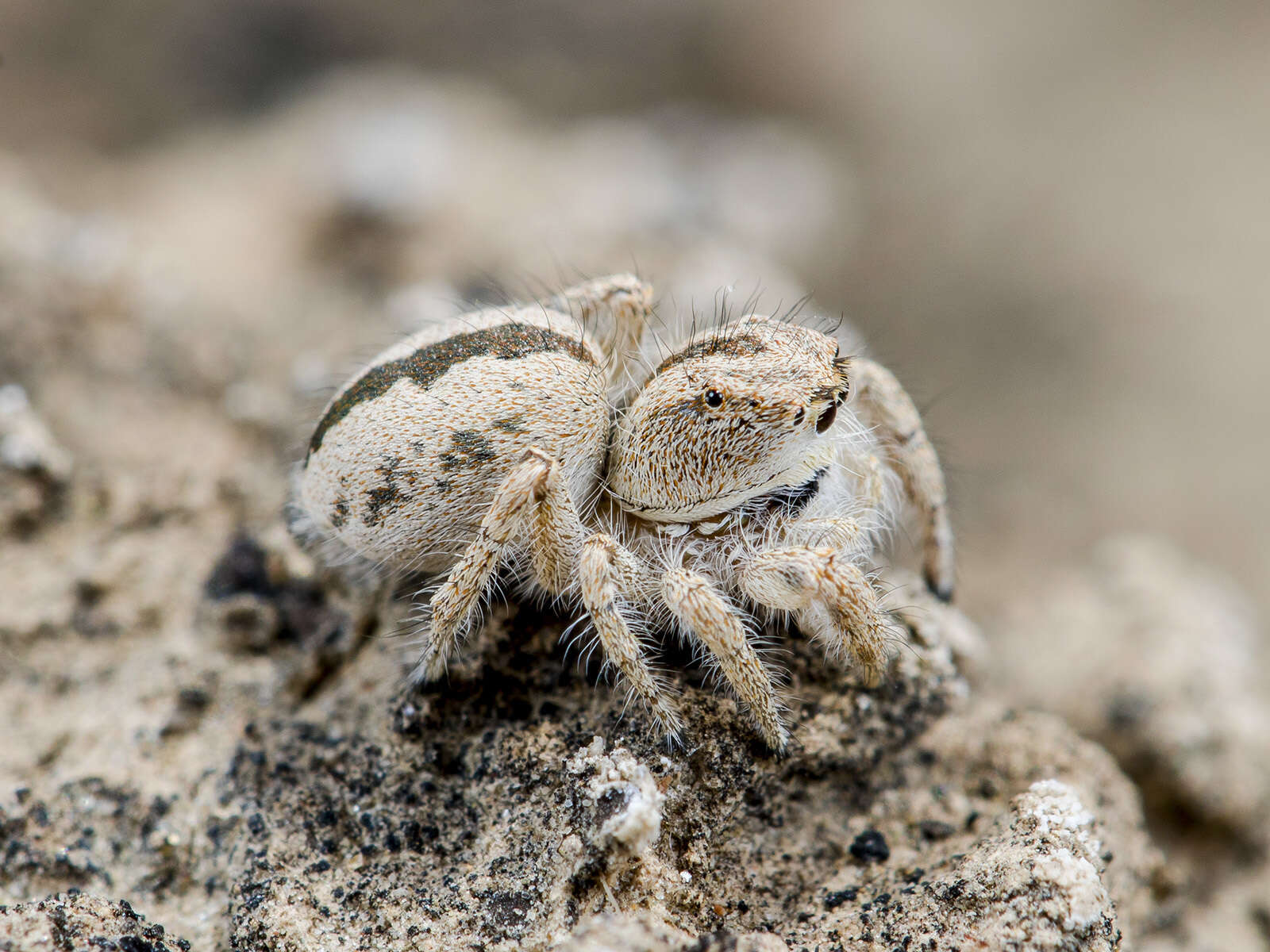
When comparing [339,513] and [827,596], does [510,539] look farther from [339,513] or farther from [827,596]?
[827,596]

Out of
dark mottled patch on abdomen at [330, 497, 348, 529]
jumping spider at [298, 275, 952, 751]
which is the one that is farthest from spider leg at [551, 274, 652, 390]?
dark mottled patch on abdomen at [330, 497, 348, 529]

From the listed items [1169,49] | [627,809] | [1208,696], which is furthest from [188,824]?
[1169,49]

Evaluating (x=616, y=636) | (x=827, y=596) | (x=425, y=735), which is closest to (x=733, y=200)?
(x=827, y=596)

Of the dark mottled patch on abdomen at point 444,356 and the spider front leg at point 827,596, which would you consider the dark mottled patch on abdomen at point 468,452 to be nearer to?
the dark mottled patch on abdomen at point 444,356

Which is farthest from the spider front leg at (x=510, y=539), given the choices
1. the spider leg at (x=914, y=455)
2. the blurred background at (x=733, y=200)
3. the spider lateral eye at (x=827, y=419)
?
the blurred background at (x=733, y=200)

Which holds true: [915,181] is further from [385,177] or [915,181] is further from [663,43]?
[385,177]

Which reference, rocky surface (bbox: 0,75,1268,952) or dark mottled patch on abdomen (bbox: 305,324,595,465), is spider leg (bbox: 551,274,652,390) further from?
rocky surface (bbox: 0,75,1268,952)
